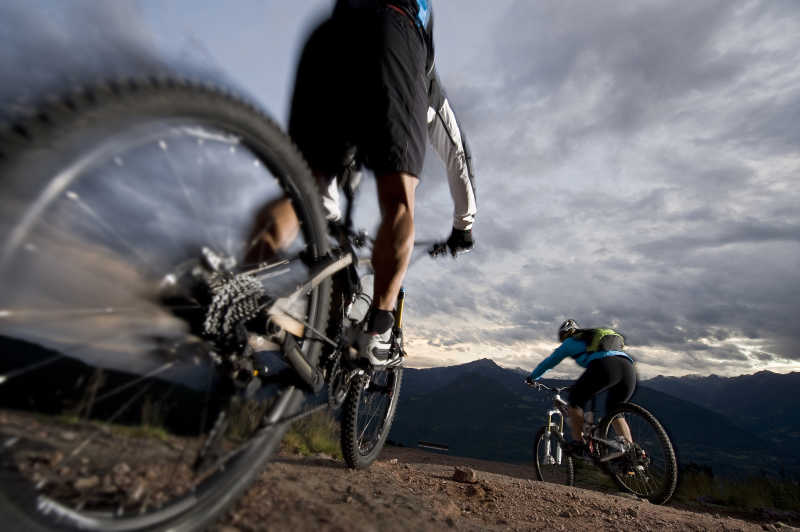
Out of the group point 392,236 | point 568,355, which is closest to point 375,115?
point 392,236

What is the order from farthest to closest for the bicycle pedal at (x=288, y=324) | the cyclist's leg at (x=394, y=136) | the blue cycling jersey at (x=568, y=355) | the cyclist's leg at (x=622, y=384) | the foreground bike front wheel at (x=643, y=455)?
the blue cycling jersey at (x=568, y=355), the cyclist's leg at (x=622, y=384), the foreground bike front wheel at (x=643, y=455), the cyclist's leg at (x=394, y=136), the bicycle pedal at (x=288, y=324)

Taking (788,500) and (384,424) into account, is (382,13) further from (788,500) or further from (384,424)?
(788,500)

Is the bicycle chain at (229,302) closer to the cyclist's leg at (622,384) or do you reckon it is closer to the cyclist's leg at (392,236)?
the cyclist's leg at (392,236)

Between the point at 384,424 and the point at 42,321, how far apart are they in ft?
8.06

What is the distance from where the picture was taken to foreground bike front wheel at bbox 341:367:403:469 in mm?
2482

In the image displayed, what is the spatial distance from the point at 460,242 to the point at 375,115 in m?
1.54

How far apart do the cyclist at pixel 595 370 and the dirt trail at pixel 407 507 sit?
2611mm

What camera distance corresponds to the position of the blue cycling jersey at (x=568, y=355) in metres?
6.30

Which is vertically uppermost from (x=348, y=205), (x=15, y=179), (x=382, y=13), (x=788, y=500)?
(x=382, y=13)

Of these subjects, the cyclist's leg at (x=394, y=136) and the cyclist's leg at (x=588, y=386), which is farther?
the cyclist's leg at (x=588, y=386)

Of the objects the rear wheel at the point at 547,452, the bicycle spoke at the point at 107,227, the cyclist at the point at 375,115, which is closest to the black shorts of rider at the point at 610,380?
the rear wheel at the point at 547,452

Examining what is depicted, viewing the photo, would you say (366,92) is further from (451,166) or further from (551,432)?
(551,432)

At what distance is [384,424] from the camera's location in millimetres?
3139

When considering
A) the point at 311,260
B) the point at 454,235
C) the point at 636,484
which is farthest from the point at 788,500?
the point at 311,260
